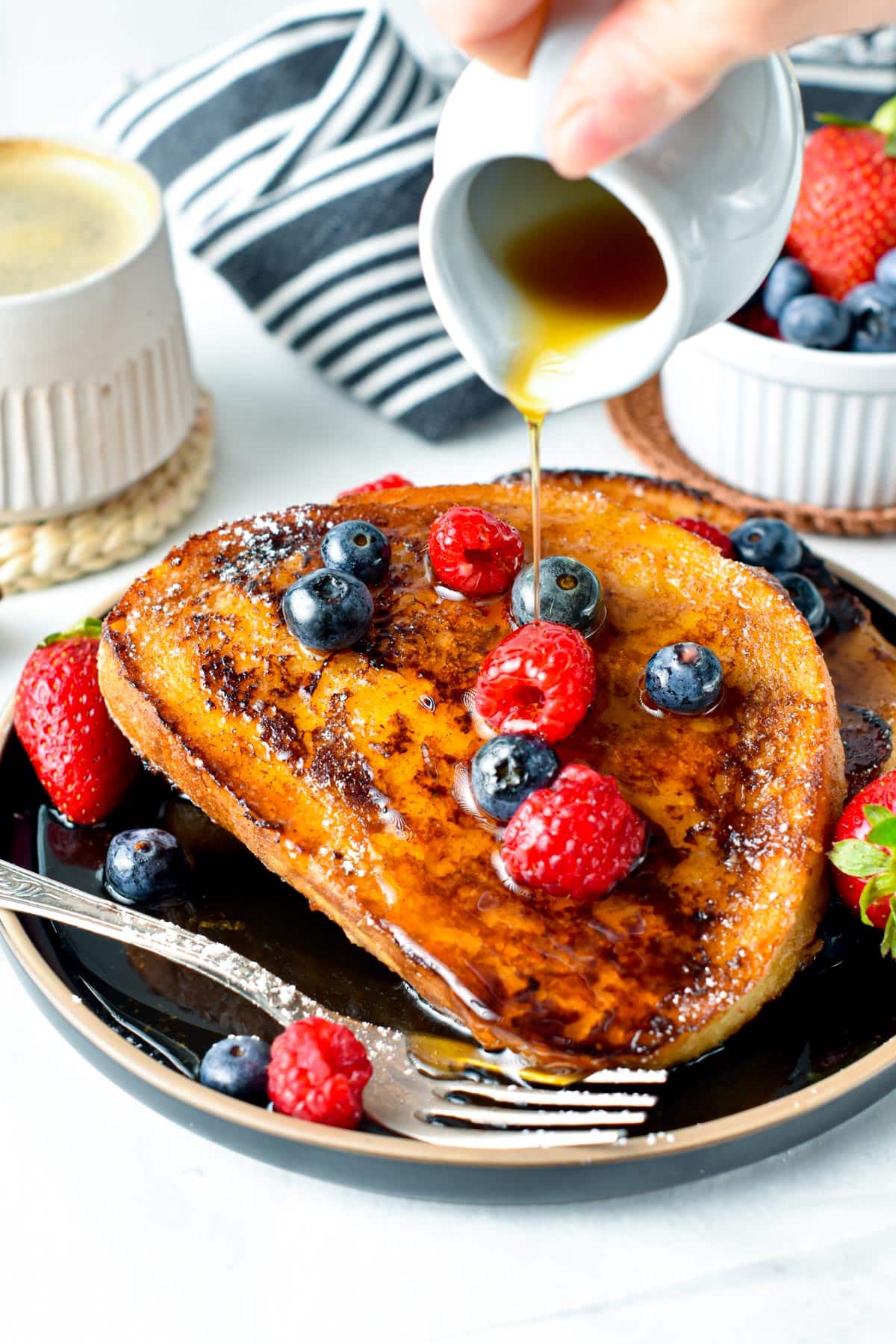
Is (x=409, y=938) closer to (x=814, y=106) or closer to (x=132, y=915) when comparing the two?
(x=132, y=915)

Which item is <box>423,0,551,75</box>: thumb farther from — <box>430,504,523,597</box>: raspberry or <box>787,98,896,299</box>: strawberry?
<box>787,98,896,299</box>: strawberry

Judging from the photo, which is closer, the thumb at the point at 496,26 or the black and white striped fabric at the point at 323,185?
the thumb at the point at 496,26

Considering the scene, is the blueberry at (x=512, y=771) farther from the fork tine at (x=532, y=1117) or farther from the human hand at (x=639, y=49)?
the human hand at (x=639, y=49)

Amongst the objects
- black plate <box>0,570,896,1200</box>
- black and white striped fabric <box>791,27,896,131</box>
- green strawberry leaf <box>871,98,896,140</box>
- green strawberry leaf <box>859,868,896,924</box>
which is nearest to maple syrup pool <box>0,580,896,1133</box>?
black plate <box>0,570,896,1200</box>

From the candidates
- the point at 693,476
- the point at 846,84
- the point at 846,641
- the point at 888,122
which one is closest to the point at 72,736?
the point at 846,641

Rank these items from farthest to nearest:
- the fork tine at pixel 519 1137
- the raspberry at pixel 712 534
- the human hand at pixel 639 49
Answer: the raspberry at pixel 712 534, the fork tine at pixel 519 1137, the human hand at pixel 639 49

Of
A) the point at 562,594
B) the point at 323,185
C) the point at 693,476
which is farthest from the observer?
the point at 323,185

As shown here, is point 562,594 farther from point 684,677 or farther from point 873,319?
point 873,319

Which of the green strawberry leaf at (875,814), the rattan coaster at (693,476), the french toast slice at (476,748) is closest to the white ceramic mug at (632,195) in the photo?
the french toast slice at (476,748)
